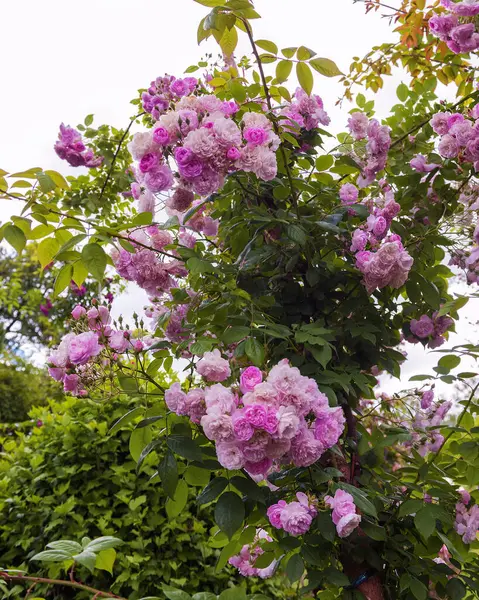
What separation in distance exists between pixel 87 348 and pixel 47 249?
0.82ft

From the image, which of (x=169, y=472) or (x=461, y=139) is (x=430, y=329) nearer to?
(x=461, y=139)

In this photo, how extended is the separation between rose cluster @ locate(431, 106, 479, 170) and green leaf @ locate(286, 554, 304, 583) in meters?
1.19

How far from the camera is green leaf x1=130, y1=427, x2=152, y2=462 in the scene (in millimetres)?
1327

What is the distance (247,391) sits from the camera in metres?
1.09

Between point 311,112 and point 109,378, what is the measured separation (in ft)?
3.43

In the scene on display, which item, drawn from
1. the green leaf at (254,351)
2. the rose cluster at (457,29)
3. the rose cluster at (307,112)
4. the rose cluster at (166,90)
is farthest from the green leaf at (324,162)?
the green leaf at (254,351)

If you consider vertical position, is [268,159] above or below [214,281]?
above

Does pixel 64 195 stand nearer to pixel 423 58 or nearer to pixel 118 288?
pixel 423 58

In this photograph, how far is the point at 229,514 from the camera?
1107 mm

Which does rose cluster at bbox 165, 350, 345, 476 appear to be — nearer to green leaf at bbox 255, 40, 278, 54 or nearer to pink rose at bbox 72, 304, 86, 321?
pink rose at bbox 72, 304, 86, 321

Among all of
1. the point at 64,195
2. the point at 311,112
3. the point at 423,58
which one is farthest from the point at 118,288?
the point at 311,112

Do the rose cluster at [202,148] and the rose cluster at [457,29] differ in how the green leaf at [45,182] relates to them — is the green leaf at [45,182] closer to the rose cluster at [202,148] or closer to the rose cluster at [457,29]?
the rose cluster at [202,148]

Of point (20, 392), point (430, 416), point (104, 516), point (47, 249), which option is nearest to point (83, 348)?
point (47, 249)

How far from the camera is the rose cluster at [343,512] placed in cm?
112
